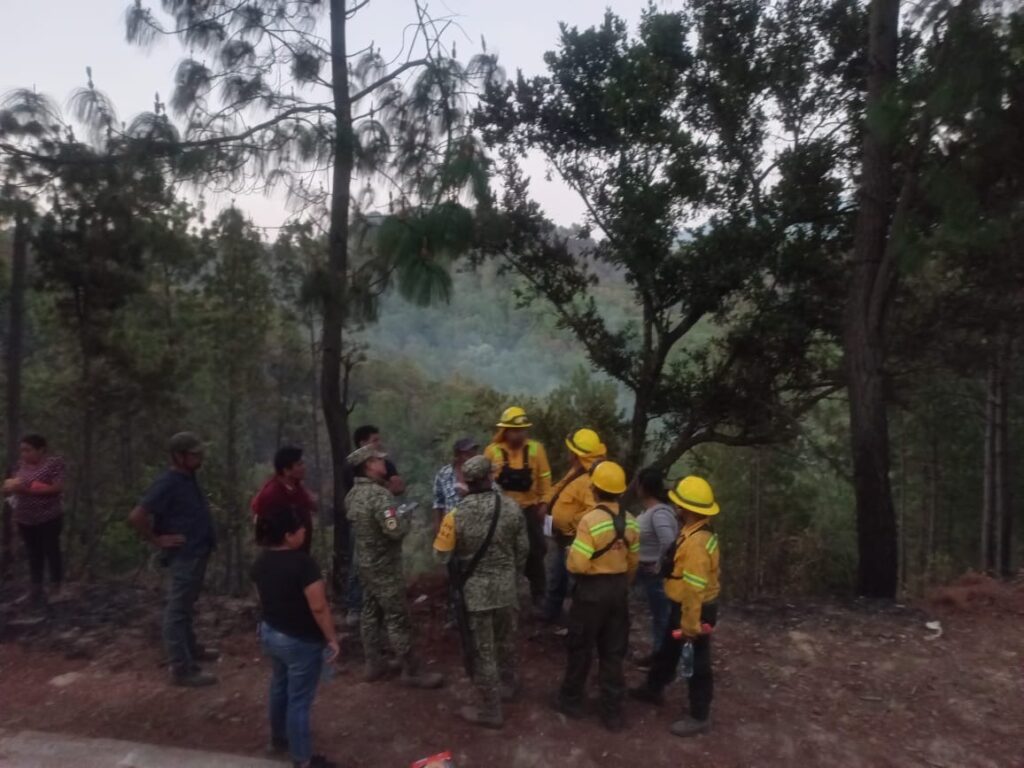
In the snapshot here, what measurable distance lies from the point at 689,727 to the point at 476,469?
203 centimetres

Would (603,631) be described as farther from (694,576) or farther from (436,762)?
(436,762)

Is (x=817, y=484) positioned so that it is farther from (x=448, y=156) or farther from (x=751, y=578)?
(x=448, y=156)

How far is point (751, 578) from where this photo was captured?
24.6 m

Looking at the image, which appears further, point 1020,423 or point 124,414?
point 1020,423

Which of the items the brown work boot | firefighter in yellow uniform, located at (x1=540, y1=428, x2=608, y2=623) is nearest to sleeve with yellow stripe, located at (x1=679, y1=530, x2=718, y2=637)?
the brown work boot

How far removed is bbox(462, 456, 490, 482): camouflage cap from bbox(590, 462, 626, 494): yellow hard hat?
0.64 meters

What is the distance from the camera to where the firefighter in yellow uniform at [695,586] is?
5102 mm

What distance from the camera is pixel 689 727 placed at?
5.38 m

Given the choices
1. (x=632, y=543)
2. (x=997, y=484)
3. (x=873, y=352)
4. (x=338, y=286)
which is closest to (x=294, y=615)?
(x=632, y=543)

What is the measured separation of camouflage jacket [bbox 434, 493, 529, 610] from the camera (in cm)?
533

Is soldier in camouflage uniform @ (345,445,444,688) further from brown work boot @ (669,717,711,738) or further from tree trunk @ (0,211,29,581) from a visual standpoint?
tree trunk @ (0,211,29,581)

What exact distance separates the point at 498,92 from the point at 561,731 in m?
6.22

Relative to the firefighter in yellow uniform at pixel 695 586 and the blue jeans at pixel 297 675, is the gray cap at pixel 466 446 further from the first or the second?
the blue jeans at pixel 297 675

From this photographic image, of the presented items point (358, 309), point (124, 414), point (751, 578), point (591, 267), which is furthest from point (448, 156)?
point (751, 578)
